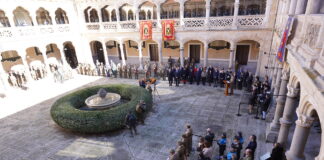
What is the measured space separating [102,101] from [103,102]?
130 mm

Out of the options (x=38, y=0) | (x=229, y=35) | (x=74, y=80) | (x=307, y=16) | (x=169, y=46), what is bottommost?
(x=74, y=80)

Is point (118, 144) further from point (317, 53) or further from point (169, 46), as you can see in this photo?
point (169, 46)

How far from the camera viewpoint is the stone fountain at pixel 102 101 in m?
10.6

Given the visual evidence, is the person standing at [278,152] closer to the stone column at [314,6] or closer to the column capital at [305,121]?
the column capital at [305,121]

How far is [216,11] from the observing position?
19828 mm

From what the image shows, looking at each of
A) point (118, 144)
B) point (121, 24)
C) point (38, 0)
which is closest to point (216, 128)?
point (118, 144)

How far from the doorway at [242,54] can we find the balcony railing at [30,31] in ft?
59.2

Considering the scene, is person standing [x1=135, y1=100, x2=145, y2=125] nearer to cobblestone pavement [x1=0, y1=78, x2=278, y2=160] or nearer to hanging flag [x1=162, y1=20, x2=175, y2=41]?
cobblestone pavement [x1=0, y1=78, x2=278, y2=160]

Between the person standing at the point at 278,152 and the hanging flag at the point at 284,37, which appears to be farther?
the hanging flag at the point at 284,37

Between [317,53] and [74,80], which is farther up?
[317,53]

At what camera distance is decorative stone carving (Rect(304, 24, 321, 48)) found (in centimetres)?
456

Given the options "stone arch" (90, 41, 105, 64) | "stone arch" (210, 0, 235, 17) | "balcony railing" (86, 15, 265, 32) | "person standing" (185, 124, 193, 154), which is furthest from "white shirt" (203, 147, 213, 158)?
"stone arch" (90, 41, 105, 64)

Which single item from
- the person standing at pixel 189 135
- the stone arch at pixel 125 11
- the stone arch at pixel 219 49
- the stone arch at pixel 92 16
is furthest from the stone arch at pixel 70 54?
the person standing at pixel 189 135

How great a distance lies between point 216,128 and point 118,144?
189 inches
